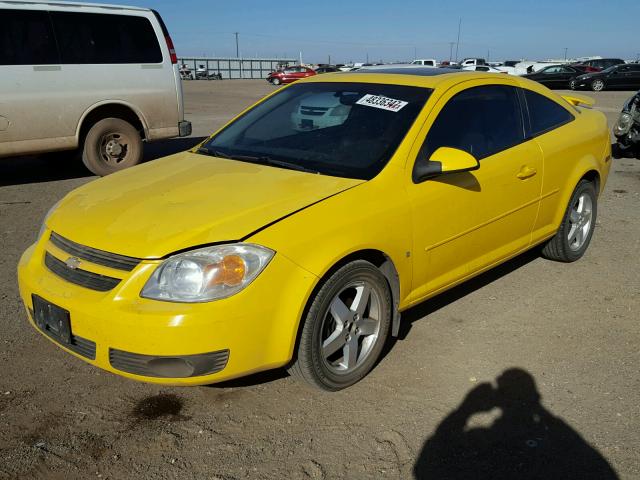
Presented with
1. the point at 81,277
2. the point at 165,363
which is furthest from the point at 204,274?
the point at 81,277

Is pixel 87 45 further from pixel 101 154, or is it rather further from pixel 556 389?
pixel 556 389

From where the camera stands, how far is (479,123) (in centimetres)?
381

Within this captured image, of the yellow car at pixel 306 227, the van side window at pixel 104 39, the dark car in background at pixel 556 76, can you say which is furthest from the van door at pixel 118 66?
the dark car in background at pixel 556 76

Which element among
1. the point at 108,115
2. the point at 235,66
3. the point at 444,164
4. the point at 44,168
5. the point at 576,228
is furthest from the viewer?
the point at 235,66

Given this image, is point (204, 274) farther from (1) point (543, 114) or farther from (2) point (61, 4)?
(2) point (61, 4)

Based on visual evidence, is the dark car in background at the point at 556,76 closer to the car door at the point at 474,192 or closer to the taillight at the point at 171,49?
the taillight at the point at 171,49

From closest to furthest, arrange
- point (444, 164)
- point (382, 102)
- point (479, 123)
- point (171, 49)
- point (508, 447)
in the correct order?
point (508, 447), point (444, 164), point (382, 102), point (479, 123), point (171, 49)

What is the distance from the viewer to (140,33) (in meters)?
Answer: 8.34

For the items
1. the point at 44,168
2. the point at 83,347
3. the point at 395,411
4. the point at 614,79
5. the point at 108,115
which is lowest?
the point at 614,79

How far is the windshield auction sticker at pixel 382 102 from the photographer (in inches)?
140

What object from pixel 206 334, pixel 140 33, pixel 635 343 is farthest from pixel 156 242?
pixel 140 33

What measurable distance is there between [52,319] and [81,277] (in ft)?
0.85

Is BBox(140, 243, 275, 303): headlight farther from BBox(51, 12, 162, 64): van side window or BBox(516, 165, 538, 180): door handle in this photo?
BBox(51, 12, 162, 64): van side window

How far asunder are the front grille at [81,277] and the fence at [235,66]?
2278 inches
